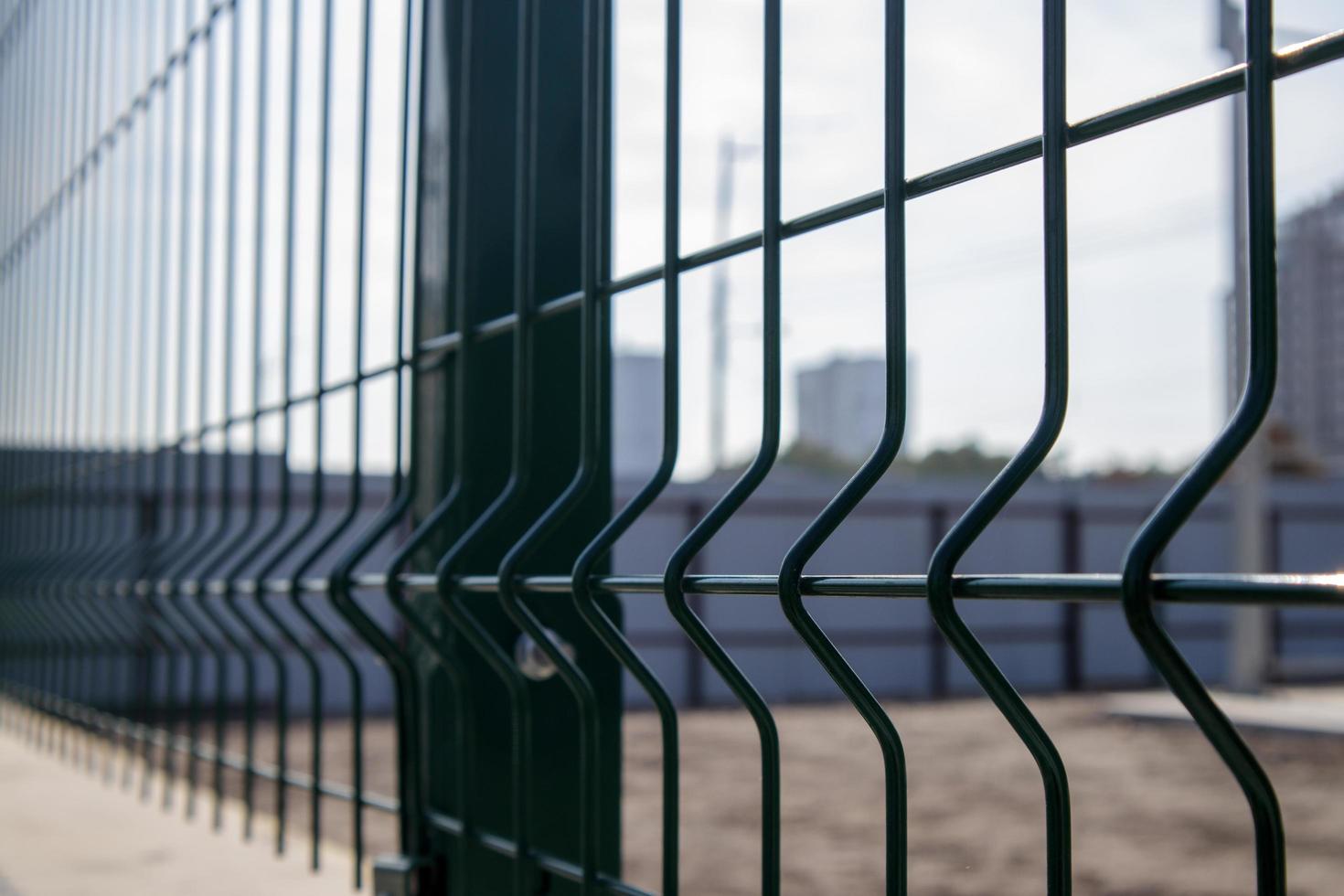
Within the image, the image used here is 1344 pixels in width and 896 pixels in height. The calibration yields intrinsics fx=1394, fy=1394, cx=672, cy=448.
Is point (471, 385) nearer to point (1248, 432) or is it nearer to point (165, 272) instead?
point (1248, 432)

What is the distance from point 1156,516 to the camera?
2.66 ft

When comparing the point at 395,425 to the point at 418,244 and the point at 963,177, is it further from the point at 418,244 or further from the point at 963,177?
the point at 963,177

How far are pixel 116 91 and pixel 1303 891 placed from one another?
4.66m

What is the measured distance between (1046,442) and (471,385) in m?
1.13

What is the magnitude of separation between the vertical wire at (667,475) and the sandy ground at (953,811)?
1.59m

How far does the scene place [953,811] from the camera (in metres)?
6.82

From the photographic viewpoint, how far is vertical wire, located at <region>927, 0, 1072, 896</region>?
929mm

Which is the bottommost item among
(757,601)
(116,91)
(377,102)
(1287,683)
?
(1287,683)

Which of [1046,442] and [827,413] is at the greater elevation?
[827,413]

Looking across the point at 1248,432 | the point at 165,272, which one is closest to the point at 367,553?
the point at 1248,432

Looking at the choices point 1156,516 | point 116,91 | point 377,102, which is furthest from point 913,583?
point 116,91

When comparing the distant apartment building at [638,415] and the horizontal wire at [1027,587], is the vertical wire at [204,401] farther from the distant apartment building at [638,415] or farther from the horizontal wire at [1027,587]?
the distant apartment building at [638,415]

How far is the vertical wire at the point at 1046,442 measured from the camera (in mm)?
929

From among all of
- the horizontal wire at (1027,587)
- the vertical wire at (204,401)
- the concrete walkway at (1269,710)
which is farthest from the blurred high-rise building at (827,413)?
the horizontal wire at (1027,587)
